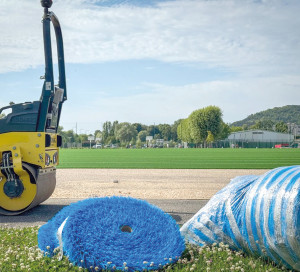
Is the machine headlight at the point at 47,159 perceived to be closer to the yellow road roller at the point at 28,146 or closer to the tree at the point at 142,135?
the yellow road roller at the point at 28,146

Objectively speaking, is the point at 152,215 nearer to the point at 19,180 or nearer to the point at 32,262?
the point at 32,262

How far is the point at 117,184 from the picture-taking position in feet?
44.2

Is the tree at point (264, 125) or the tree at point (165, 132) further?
the tree at point (264, 125)

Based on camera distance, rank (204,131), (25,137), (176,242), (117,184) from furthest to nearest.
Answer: (204,131) < (117,184) < (25,137) < (176,242)

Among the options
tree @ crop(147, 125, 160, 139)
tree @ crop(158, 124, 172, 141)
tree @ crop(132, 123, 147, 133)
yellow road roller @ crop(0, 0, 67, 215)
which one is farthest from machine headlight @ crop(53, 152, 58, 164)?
tree @ crop(132, 123, 147, 133)

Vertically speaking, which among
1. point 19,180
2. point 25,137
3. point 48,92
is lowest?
point 19,180

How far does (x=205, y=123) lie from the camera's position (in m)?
101

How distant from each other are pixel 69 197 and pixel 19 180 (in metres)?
2.58

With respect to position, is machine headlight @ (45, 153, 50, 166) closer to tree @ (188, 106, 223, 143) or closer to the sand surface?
the sand surface

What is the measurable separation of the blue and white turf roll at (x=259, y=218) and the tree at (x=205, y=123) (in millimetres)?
95732

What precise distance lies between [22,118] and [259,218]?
17.2 feet

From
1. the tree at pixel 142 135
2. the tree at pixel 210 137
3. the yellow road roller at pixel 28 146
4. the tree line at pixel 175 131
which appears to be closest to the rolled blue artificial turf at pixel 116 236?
the yellow road roller at pixel 28 146

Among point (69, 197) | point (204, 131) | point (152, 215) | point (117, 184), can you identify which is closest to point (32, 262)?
point (152, 215)

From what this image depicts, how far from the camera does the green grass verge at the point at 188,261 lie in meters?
4.57
